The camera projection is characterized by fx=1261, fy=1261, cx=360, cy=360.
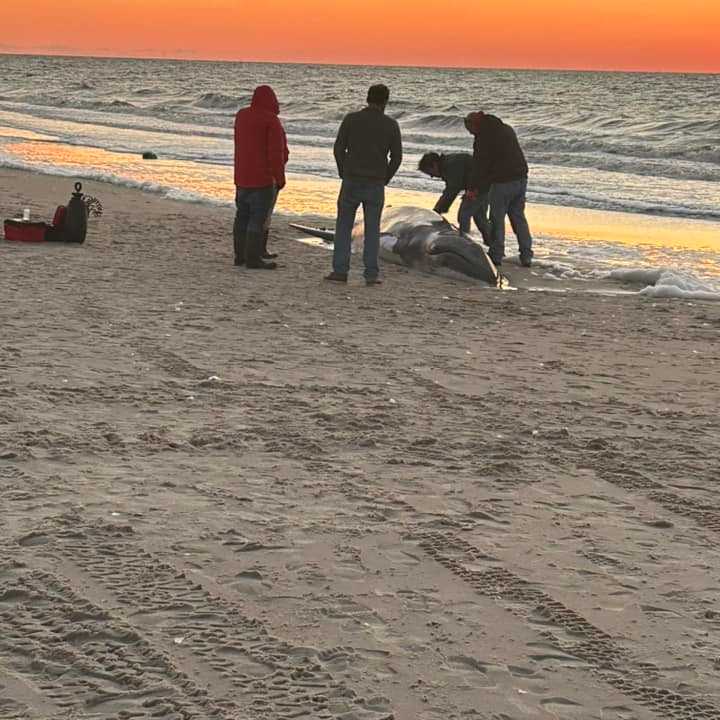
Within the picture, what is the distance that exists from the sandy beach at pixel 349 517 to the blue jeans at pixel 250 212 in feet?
7.63

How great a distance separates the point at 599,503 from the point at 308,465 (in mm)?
1280

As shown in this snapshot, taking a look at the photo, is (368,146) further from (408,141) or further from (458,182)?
(408,141)

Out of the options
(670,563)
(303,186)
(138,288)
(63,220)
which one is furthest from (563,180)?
(670,563)

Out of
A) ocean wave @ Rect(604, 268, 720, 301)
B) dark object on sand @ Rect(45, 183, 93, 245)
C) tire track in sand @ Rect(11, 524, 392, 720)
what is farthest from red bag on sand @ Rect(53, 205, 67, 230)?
tire track in sand @ Rect(11, 524, 392, 720)

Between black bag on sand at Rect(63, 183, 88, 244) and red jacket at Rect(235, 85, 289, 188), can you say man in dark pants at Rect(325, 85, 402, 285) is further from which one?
black bag on sand at Rect(63, 183, 88, 244)

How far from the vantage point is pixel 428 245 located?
40.5ft

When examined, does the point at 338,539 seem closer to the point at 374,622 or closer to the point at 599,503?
the point at 374,622

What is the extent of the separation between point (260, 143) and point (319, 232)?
10.8ft

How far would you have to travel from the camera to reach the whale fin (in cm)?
1451

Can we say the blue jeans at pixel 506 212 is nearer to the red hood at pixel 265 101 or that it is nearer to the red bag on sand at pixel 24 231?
the red hood at pixel 265 101

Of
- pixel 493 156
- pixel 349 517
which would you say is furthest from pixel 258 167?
pixel 349 517

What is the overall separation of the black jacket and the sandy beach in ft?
12.1

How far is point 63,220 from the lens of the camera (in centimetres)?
1259

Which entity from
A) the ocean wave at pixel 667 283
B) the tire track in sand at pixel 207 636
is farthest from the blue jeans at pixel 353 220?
the tire track in sand at pixel 207 636
